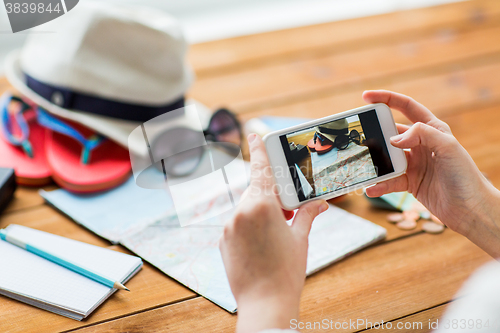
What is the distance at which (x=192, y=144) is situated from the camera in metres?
0.79

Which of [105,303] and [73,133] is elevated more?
[73,133]

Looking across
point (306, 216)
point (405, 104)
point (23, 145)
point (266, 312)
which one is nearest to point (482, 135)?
point (405, 104)

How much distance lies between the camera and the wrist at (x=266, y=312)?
402 mm

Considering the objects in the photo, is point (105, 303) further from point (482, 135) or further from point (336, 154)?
point (482, 135)

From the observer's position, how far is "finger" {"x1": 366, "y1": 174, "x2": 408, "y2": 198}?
0.63m

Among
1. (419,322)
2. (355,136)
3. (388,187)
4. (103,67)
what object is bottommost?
(419,322)

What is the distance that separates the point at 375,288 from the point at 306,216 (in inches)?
7.2

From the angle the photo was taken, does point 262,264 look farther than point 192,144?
No

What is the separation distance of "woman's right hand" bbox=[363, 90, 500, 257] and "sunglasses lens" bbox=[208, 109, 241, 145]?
32 cm

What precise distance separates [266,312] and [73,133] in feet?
1.80

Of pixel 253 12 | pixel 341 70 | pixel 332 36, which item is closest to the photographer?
pixel 341 70

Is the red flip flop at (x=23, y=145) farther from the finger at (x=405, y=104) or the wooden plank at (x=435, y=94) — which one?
the finger at (x=405, y=104)

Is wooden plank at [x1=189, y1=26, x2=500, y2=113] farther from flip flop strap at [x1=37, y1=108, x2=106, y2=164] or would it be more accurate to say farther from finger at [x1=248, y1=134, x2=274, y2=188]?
finger at [x1=248, y1=134, x2=274, y2=188]

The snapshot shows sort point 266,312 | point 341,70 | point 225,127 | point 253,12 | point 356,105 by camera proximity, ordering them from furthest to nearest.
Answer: point 253,12 < point 341,70 < point 356,105 < point 225,127 < point 266,312
